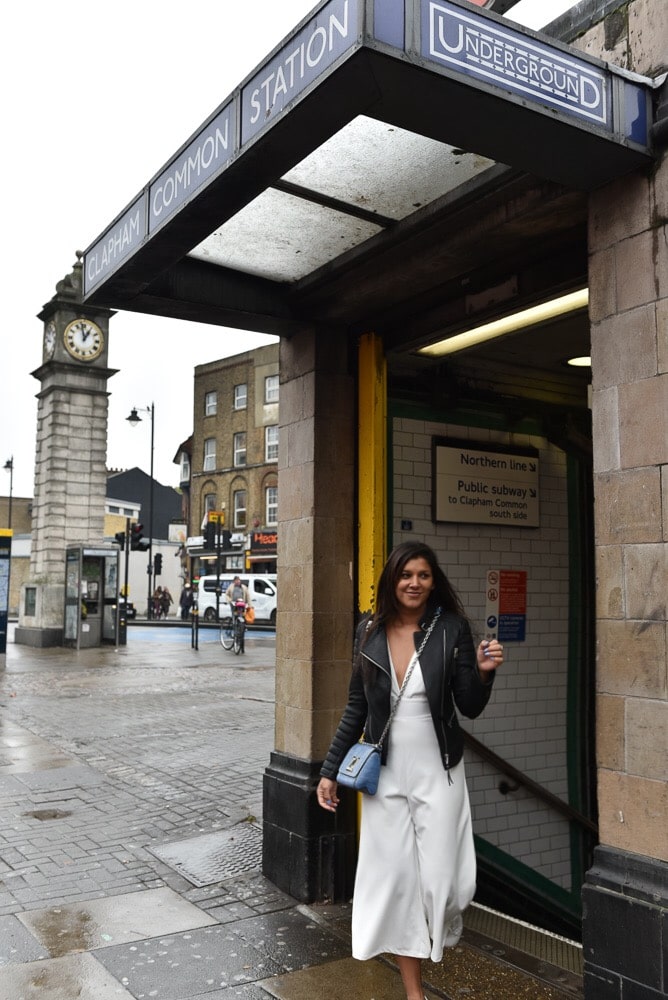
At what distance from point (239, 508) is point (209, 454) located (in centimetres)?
438

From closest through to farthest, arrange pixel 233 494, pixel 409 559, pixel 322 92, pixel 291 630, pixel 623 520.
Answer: pixel 322 92, pixel 623 520, pixel 409 559, pixel 291 630, pixel 233 494

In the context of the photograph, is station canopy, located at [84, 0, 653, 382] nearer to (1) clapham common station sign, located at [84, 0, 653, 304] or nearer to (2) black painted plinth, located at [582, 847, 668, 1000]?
(1) clapham common station sign, located at [84, 0, 653, 304]

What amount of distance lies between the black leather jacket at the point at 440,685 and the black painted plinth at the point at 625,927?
28.5 inches

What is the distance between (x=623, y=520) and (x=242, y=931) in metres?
2.92

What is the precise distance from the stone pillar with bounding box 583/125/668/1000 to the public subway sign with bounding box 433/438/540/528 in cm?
245

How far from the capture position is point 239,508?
161 feet

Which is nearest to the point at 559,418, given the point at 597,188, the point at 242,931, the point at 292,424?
the point at 292,424

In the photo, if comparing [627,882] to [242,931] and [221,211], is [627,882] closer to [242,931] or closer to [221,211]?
[242,931]

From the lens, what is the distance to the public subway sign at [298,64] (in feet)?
9.63

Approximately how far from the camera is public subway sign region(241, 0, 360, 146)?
2936mm

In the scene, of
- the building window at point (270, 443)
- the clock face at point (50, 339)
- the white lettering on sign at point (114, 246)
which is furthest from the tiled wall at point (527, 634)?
the building window at point (270, 443)

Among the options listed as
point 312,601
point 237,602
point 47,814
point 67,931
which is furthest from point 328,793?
point 237,602

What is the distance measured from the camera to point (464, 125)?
3.28 m

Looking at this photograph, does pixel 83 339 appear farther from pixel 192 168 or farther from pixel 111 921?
pixel 192 168
